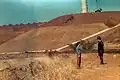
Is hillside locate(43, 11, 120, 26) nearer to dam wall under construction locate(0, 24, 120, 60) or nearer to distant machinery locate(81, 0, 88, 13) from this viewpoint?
distant machinery locate(81, 0, 88, 13)

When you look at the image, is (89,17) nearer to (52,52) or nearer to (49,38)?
(49,38)

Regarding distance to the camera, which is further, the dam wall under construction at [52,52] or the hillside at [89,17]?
the hillside at [89,17]

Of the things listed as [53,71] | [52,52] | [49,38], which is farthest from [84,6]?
[53,71]

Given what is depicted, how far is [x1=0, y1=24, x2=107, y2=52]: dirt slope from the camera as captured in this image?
1806 inches

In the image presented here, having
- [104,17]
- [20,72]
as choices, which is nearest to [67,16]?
[104,17]

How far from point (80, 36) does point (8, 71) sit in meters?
32.7

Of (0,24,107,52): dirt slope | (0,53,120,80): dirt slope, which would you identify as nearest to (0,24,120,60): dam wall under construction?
(0,24,107,52): dirt slope

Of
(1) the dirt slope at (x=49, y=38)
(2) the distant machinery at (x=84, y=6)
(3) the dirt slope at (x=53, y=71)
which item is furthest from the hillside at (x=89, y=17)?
(3) the dirt slope at (x=53, y=71)

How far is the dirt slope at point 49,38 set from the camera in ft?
151

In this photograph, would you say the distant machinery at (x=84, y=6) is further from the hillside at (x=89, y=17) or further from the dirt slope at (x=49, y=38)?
the dirt slope at (x=49, y=38)

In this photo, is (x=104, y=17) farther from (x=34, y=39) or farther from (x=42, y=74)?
(x=42, y=74)

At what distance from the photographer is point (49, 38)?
163 feet

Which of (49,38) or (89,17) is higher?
(89,17)

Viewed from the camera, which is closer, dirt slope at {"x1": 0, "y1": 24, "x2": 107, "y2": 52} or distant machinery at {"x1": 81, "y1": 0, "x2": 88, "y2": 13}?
dirt slope at {"x1": 0, "y1": 24, "x2": 107, "y2": 52}
